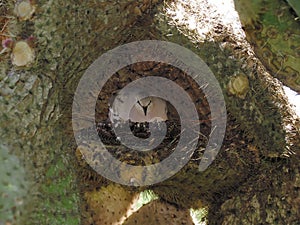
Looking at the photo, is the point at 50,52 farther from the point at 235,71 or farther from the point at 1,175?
the point at 235,71

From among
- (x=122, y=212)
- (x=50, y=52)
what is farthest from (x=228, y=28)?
(x=122, y=212)

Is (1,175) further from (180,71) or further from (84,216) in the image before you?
(180,71)

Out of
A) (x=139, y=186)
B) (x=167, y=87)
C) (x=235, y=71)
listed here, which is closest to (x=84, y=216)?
→ (x=139, y=186)

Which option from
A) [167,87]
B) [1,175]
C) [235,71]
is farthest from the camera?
[167,87]

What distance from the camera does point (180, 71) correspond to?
72.5 inches

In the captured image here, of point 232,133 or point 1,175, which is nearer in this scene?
point 1,175

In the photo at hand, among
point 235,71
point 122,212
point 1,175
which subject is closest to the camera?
point 1,175

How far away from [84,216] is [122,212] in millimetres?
255

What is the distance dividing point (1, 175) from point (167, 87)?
2.12 ft

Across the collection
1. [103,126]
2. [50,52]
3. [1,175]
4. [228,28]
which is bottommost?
[103,126]

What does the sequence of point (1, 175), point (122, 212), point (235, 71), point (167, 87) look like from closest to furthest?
point (1, 175)
point (235, 71)
point (167, 87)
point (122, 212)

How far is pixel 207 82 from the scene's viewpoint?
180cm

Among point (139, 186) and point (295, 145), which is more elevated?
point (295, 145)

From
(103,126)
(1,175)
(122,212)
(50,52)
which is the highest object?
(50,52)
